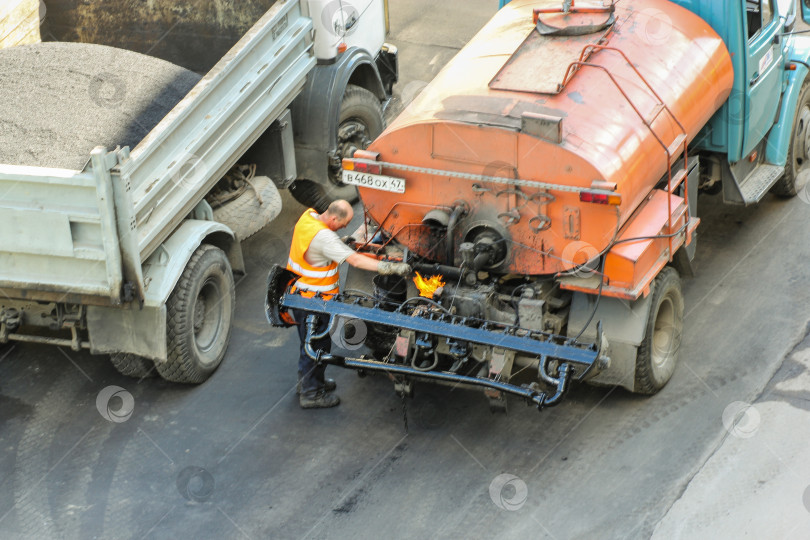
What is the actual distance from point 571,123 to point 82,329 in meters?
3.14

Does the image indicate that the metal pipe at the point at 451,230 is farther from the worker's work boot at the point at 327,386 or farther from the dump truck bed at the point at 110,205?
the dump truck bed at the point at 110,205

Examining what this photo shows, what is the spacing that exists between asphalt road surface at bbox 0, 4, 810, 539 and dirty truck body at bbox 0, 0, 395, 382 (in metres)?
0.38

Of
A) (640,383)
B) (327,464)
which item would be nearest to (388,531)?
(327,464)

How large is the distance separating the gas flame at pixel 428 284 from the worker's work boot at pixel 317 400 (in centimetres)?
94

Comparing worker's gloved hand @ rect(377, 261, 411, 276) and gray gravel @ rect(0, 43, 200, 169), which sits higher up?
gray gravel @ rect(0, 43, 200, 169)

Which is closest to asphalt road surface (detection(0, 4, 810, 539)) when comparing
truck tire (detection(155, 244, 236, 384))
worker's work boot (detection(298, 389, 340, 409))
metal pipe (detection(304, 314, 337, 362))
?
worker's work boot (detection(298, 389, 340, 409))

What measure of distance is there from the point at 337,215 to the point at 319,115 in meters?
1.90

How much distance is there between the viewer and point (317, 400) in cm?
671

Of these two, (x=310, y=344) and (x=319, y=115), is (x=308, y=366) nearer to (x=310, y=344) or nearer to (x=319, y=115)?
(x=310, y=344)

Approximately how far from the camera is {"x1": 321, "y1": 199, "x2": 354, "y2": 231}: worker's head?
6.38m

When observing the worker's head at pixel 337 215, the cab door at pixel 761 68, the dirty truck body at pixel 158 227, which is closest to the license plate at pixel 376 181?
the worker's head at pixel 337 215

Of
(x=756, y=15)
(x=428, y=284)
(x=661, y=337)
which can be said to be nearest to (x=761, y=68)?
(x=756, y=15)

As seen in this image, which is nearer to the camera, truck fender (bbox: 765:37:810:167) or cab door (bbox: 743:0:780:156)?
cab door (bbox: 743:0:780:156)

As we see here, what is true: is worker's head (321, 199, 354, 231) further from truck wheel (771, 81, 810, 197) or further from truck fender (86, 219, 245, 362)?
truck wheel (771, 81, 810, 197)
